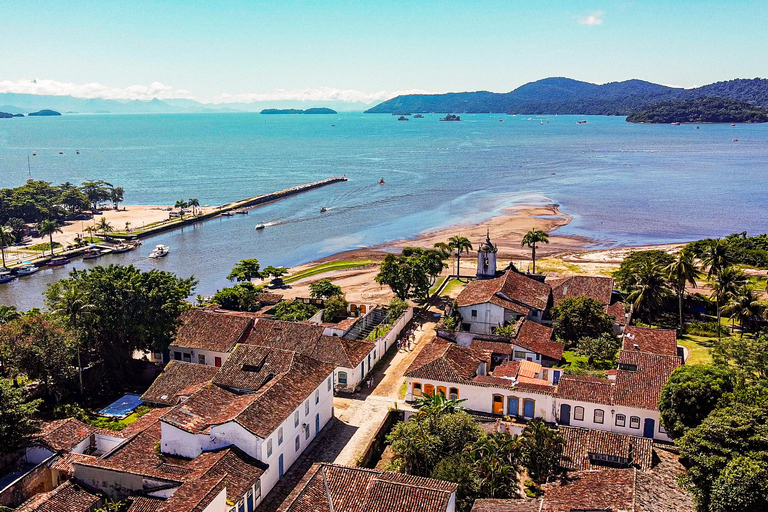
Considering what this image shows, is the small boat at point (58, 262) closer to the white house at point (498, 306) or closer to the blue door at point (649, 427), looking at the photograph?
the white house at point (498, 306)

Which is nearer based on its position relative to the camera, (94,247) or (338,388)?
(338,388)

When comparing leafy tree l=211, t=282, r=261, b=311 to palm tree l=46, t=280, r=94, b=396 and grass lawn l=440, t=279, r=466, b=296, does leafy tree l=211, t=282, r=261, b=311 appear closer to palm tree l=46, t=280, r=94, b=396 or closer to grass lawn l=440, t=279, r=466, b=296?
palm tree l=46, t=280, r=94, b=396

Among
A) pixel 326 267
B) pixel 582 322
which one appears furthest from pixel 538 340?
pixel 326 267

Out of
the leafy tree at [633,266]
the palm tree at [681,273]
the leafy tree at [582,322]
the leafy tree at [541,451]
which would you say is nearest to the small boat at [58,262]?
the leafy tree at [582,322]

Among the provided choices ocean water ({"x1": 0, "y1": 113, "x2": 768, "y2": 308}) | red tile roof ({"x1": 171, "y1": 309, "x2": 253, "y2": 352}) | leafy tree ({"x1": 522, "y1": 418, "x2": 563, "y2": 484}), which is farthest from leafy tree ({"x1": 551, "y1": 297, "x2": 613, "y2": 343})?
ocean water ({"x1": 0, "y1": 113, "x2": 768, "y2": 308})

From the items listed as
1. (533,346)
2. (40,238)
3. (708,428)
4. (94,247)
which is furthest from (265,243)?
(708,428)

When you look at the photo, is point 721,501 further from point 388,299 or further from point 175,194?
point 175,194
